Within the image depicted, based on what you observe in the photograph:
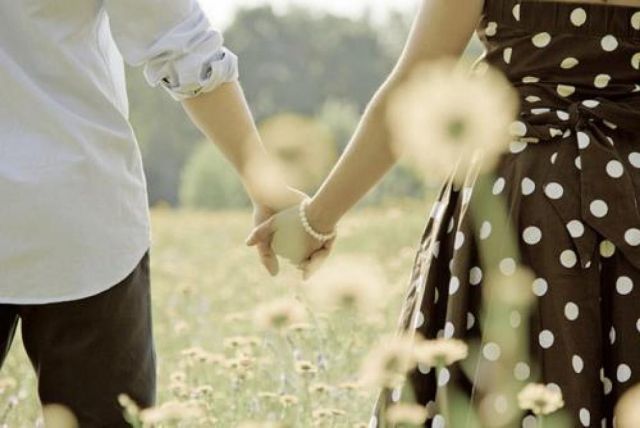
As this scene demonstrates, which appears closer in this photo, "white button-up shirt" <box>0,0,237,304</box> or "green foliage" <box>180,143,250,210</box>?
Answer: "white button-up shirt" <box>0,0,237,304</box>

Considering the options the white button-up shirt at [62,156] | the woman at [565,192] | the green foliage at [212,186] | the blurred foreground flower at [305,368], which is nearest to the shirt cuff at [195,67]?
the white button-up shirt at [62,156]

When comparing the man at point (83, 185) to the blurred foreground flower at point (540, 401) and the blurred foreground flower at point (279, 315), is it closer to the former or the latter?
the blurred foreground flower at point (279, 315)

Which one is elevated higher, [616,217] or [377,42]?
[616,217]

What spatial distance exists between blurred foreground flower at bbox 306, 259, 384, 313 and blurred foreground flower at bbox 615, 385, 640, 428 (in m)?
0.48

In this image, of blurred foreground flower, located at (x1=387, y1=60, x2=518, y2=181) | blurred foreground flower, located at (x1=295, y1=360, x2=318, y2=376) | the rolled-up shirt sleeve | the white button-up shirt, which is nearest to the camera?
the white button-up shirt

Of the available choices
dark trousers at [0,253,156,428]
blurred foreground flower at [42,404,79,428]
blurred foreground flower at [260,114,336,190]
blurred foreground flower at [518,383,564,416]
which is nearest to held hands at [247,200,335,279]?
blurred foreground flower at [260,114,336,190]

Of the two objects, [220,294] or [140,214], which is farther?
[220,294]

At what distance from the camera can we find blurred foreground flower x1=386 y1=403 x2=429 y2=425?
225 centimetres

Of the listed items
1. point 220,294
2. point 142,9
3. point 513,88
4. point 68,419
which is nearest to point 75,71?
point 142,9

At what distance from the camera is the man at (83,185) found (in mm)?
2197

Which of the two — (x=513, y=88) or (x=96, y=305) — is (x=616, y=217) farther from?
(x=96, y=305)

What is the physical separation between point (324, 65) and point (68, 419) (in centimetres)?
4232

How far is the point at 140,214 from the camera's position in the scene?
230 cm

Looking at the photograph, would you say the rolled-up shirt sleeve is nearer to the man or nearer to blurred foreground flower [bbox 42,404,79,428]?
the man
